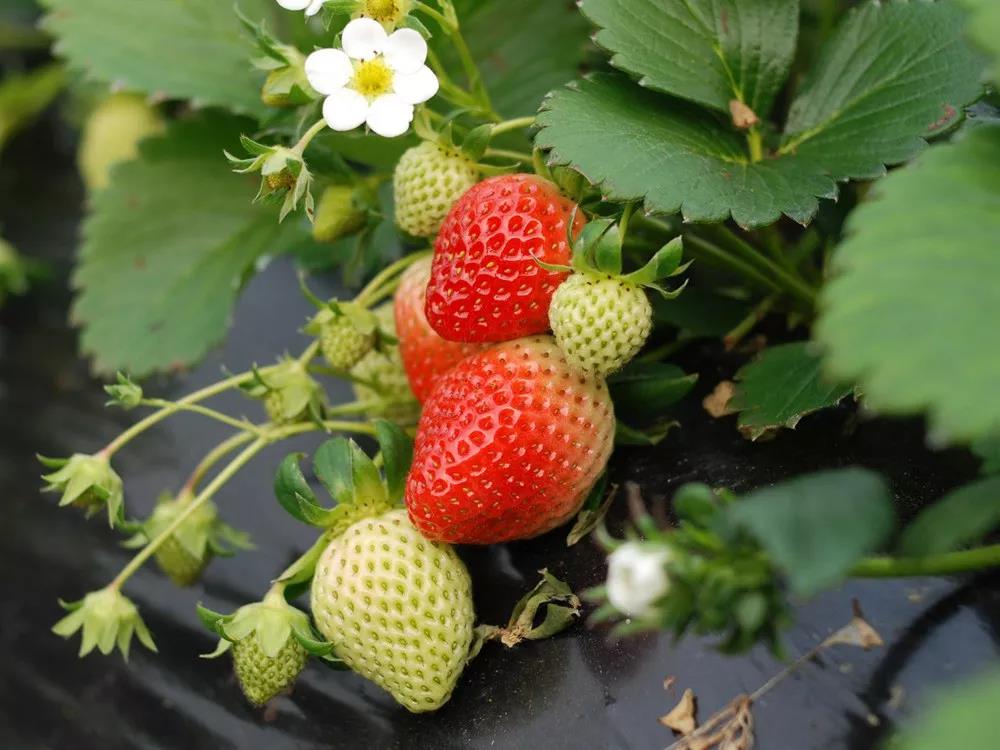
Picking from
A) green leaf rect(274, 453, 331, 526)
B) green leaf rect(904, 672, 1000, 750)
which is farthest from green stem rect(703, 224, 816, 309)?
green leaf rect(904, 672, 1000, 750)

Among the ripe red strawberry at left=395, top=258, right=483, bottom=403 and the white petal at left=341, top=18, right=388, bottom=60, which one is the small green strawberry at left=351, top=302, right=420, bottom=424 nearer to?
the ripe red strawberry at left=395, top=258, right=483, bottom=403

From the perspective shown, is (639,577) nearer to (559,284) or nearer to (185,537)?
(559,284)

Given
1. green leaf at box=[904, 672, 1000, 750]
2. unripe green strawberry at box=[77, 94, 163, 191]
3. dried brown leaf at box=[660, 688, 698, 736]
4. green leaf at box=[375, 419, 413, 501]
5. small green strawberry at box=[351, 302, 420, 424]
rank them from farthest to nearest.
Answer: unripe green strawberry at box=[77, 94, 163, 191]
small green strawberry at box=[351, 302, 420, 424]
green leaf at box=[375, 419, 413, 501]
dried brown leaf at box=[660, 688, 698, 736]
green leaf at box=[904, 672, 1000, 750]

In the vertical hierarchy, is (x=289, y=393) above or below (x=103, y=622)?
above

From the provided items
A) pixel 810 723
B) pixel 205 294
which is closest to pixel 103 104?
pixel 205 294

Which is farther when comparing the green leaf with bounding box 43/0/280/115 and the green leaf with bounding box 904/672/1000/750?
the green leaf with bounding box 43/0/280/115

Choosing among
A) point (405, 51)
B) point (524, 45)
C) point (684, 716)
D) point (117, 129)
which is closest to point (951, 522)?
point (684, 716)
